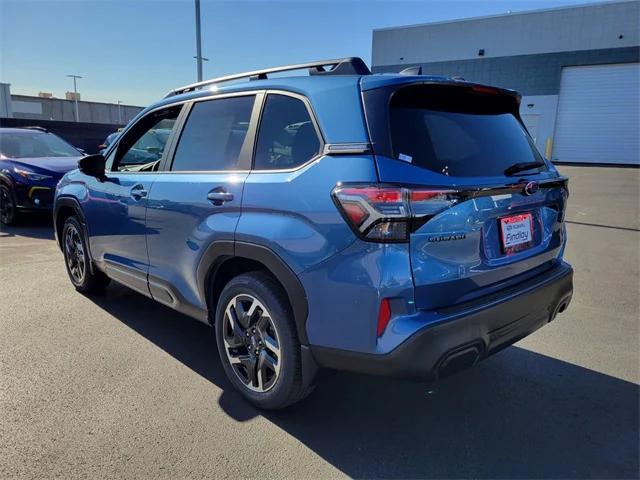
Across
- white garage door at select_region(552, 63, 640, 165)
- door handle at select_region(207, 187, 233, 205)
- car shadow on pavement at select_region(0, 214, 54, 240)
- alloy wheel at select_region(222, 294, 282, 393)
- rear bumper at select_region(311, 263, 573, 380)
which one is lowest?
car shadow on pavement at select_region(0, 214, 54, 240)

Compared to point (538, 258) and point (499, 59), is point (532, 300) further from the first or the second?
point (499, 59)

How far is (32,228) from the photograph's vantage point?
8508 millimetres

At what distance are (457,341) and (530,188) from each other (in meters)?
1.02

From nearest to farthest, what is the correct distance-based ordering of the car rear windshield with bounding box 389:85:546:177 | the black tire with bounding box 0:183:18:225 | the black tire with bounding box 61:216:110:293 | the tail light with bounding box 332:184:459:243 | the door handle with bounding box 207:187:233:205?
the tail light with bounding box 332:184:459:243 → the car rear windshield with bounding box 389:85:546:177 → the door handle with bounding box 207:187:233:205 → the black tire with bounding box 61:216:110:293 → the black tire with bounding box 0:183:18:225

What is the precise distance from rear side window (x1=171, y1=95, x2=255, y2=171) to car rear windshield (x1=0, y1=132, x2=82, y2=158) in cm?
709

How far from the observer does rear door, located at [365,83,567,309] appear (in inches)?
85.1

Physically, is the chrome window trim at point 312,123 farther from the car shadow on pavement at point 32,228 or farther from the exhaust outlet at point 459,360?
the car shadow on pavement at point 32,228

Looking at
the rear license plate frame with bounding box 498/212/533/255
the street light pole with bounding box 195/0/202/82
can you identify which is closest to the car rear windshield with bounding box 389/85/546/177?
the rear license plate frame with bounding box 498/212/533/255

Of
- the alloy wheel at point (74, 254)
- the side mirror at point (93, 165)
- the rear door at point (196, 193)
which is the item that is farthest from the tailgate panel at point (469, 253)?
the alloy wheel at point (74, 254)

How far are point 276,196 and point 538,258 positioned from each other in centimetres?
158

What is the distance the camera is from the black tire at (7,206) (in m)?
8.18

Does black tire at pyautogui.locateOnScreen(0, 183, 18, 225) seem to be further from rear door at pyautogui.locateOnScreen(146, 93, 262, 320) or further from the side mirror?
rear door at pyautogui.locateOnScreen(146, 93, 262, 320)

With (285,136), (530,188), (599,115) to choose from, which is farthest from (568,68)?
(285,136)

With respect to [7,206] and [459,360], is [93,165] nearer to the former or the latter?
[459,360]
